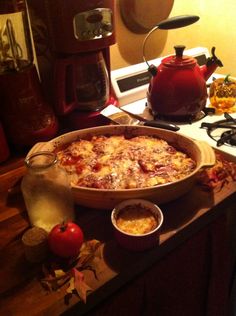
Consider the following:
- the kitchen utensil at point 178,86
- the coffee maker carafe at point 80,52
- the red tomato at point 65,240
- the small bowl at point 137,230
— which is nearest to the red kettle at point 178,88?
the kitchen utensil at point 178,86

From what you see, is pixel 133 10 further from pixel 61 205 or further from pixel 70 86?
pixel 61 205

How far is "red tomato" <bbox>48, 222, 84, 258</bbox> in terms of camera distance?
0.62m

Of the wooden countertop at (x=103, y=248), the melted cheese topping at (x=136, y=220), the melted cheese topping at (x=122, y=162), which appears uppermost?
the melted cheese topping at (x=122, y=162)

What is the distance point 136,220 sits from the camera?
0.66 m

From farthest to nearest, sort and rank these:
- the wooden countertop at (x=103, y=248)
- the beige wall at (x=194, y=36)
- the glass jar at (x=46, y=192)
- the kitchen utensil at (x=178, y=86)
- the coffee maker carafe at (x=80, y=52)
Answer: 1. the beige wall at (x=194, y=36)
2. the kitchen utensil at (x=178, y=86)
3. the coffee maker carafe at (x=80, y=52)
4. the glass jar at (x=46, y=192)
5. the wooden countertop at (x=103, y=248)

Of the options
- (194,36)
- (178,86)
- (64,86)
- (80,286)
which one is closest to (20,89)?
(64,86)

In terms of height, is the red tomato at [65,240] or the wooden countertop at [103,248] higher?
the red tomato at [65,240]

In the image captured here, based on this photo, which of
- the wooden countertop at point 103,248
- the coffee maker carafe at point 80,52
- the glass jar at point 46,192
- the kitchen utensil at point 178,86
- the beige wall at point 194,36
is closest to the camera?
the wooden countertop at point 103,248

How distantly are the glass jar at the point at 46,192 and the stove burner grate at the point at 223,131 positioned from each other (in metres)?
0.49

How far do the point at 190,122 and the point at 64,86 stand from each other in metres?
0.43

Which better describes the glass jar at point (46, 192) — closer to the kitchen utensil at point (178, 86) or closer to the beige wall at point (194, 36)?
the kitchen utensil at point (178, 86)

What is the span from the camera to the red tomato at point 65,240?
0.62 meters

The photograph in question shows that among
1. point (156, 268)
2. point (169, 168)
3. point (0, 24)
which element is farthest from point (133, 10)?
point (156, 268)

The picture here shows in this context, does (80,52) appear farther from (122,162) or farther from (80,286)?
(80,286)
